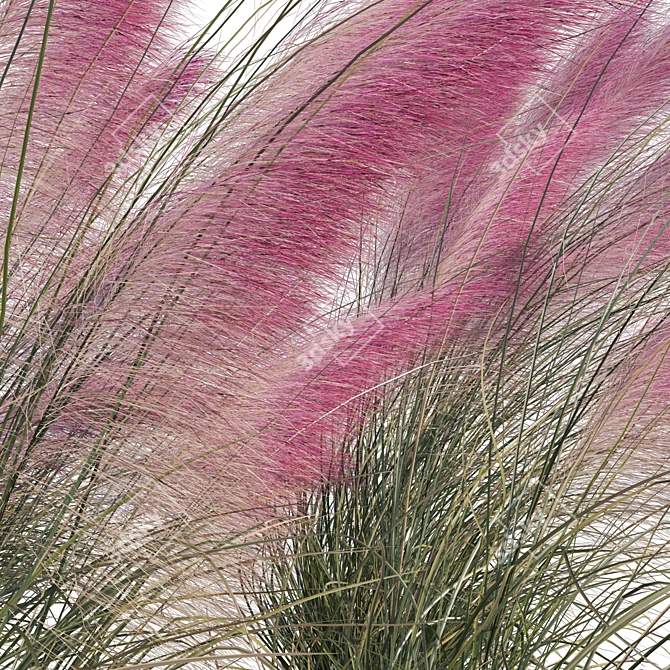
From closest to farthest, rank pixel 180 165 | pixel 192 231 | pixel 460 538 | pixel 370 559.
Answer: pixel 192 231 < pixel 180 165 < pixel 460 538 < pixel 370 559

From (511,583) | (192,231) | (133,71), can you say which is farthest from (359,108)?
(511,583)

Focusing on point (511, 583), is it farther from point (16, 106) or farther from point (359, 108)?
point (16, 106)

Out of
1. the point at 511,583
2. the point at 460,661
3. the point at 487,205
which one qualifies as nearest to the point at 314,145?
the point at 487,205

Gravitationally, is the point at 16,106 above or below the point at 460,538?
above

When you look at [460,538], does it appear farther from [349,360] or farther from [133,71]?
[133,71]

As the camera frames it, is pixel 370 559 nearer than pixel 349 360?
No

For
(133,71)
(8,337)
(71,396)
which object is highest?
(133,71)

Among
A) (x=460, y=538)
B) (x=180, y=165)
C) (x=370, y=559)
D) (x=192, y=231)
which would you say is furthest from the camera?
(x=370, y=559)

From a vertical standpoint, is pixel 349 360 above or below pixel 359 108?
below

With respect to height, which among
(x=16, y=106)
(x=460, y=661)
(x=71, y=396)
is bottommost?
(x=460, y=661)
